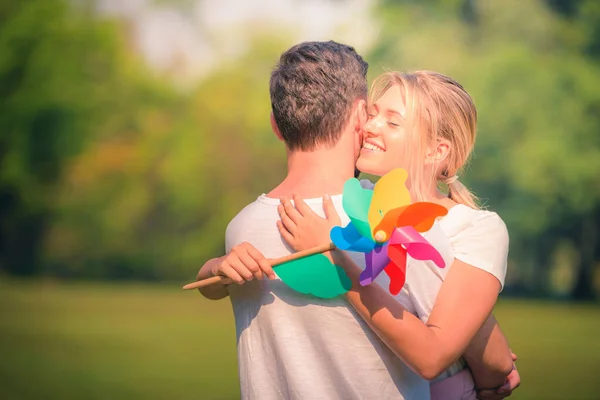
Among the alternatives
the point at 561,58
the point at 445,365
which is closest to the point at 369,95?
the point at 445,365

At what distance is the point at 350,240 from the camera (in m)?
1.81

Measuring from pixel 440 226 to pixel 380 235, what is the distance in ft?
1.06

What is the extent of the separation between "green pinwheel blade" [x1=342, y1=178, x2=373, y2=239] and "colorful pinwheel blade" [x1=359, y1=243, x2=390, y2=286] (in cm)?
4

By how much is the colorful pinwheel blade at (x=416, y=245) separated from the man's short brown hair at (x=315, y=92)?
357mm

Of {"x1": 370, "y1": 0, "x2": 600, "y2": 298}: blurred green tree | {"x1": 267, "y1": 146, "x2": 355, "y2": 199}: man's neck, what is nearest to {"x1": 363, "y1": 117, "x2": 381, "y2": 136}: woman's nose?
{"x1": 267, "y1": 146, "x2": 355, "y2": 199}: man's neck

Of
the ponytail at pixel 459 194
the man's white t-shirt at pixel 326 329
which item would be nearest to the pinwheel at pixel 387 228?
the man's white t-shirt at pixel 326 329

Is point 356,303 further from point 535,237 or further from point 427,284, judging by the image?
point 535,237

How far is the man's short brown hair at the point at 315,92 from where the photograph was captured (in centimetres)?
204

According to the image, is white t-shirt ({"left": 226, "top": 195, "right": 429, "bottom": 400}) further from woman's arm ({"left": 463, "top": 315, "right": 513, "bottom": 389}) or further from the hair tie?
the hair tie

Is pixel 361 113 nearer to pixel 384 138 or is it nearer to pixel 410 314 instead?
pixel 384 138

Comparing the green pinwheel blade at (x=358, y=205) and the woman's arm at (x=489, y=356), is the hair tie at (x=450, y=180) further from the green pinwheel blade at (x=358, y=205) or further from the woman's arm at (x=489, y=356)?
the green pinwheel blade at (x=358, y=205)

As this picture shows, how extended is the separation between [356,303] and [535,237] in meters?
17.3

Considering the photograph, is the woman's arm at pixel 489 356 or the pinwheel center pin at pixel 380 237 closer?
the pinwheel center pin at pixel 380 237

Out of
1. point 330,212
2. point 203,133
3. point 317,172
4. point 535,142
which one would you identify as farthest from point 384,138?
point 203,133
